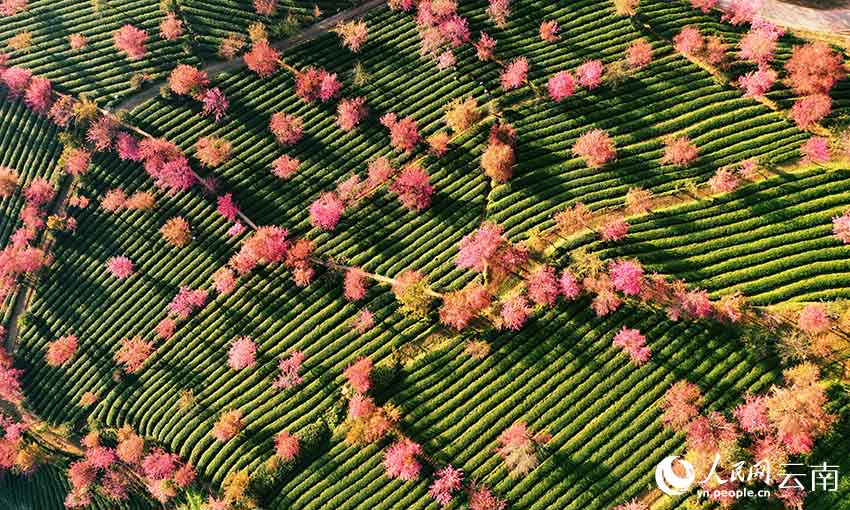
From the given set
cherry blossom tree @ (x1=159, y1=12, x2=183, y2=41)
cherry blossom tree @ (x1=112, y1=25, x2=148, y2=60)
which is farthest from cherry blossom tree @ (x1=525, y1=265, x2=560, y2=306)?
cherry blossom tree @ (x1=112, y1=25, x2=148, y2=60)

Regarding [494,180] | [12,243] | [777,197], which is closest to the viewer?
[777,197]

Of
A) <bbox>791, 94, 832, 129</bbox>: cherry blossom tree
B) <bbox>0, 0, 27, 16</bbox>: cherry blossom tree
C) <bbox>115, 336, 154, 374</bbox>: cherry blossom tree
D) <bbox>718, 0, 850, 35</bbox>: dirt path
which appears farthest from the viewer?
<bbox>0, 0, 27, 16</bbox>: cherry blossom tree

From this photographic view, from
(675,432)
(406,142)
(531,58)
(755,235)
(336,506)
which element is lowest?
(675,432)

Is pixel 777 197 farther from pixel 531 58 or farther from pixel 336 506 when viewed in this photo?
pixel 336 506

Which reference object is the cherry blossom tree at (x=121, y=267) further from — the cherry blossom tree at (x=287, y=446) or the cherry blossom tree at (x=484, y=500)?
the cherry blossom tree at (x=484, y=500)

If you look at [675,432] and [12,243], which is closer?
[675,432]

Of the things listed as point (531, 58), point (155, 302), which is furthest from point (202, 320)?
point (531, 58)

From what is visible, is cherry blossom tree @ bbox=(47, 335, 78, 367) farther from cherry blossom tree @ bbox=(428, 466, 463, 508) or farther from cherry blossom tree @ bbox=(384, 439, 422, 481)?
cherry blossom tree @ bbox=(428, 466, 463, 508)
